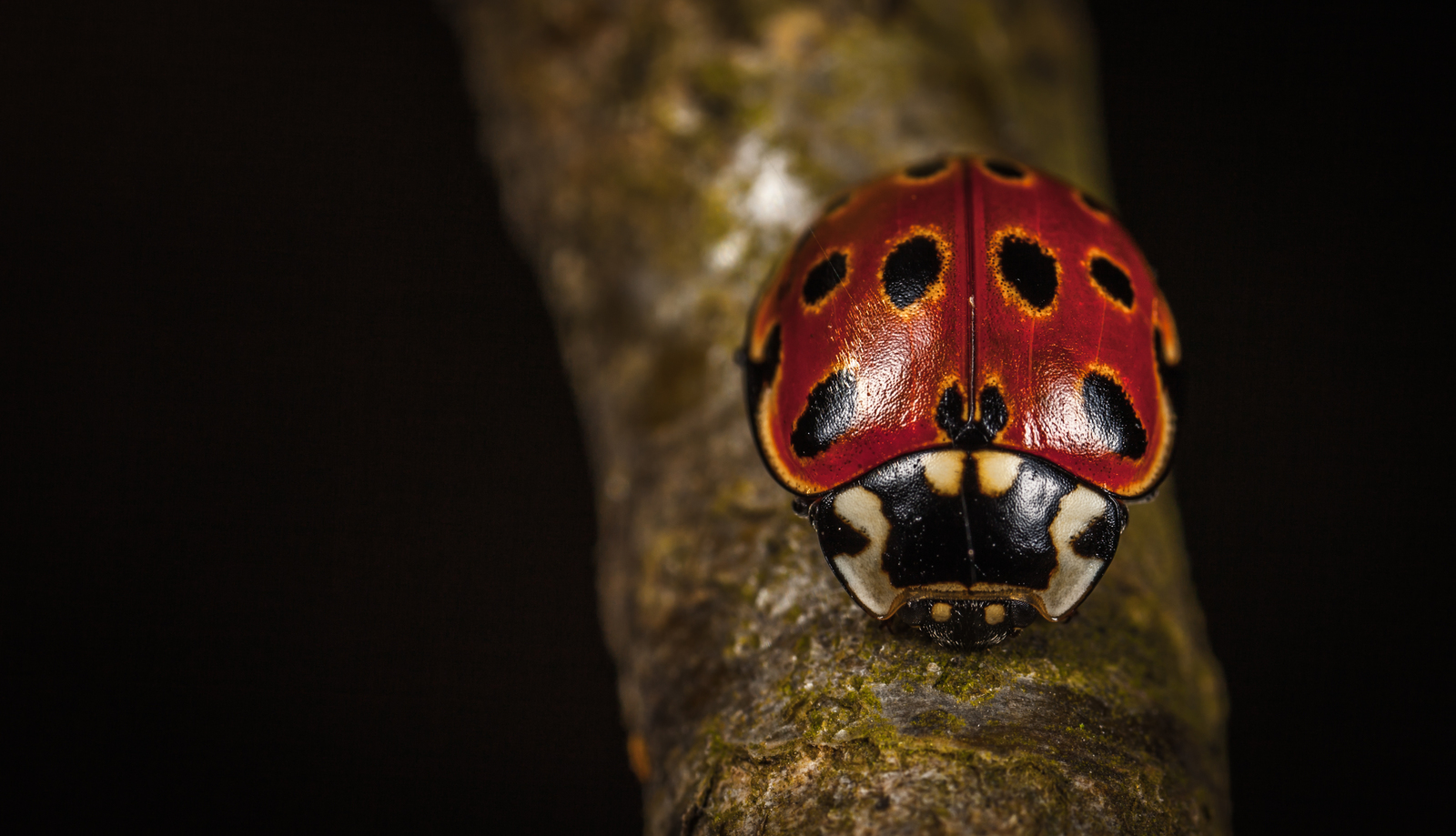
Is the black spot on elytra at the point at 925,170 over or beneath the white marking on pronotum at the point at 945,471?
over

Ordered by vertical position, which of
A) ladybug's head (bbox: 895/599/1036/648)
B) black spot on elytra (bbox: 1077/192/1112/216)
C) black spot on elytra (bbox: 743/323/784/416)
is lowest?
ladybug's head (bbox: 895/599/1036/648)

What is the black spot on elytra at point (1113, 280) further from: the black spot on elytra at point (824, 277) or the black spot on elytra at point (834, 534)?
the black spot on elytra at point (834, 534)

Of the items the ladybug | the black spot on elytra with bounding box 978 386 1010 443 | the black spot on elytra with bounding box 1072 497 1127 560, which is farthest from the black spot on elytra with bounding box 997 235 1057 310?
the black spot on elytra with bounding box 1072 497 1127 560

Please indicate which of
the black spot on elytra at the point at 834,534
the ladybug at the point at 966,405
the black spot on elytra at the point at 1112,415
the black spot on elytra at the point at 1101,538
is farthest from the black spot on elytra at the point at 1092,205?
the black spot on elytra at the point at 834,534

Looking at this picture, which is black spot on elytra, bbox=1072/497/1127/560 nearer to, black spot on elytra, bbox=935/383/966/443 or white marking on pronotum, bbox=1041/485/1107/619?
white marking on pronotum, bbox=1041/485/1107/619

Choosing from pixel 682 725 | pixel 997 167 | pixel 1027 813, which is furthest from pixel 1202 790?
pixel 997 167

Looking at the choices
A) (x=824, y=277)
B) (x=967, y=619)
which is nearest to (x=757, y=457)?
(x=824, y=277)

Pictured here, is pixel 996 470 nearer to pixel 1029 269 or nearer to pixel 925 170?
pixel 1029 269
